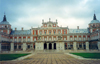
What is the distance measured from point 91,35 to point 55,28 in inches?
823

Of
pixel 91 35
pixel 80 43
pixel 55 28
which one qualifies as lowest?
pixel 80 43

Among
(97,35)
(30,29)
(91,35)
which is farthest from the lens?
(30,29)

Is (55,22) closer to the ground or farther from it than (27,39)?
farther from it

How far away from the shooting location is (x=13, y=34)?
74688mm

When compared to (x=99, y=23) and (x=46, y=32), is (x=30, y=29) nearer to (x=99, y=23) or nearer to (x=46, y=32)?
(x=46, y=32)

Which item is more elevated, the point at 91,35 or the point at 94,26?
the point at 94,26

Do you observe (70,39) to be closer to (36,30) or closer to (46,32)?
(46,32)

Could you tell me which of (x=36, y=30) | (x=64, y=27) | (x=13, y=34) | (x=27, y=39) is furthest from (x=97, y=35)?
(x=13, y=34)

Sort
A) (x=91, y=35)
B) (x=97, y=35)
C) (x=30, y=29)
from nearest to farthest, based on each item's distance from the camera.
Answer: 1. (x=97, y=35)
2. (x=91, y=35)
3. (x=30, y=29)

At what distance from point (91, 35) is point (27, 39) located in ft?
122

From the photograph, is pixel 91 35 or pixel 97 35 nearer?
pixel 97 35

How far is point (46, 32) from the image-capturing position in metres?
72.8

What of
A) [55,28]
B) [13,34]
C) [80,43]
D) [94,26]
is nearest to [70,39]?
[80,43]

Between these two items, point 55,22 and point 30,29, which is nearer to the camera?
point 55,22
